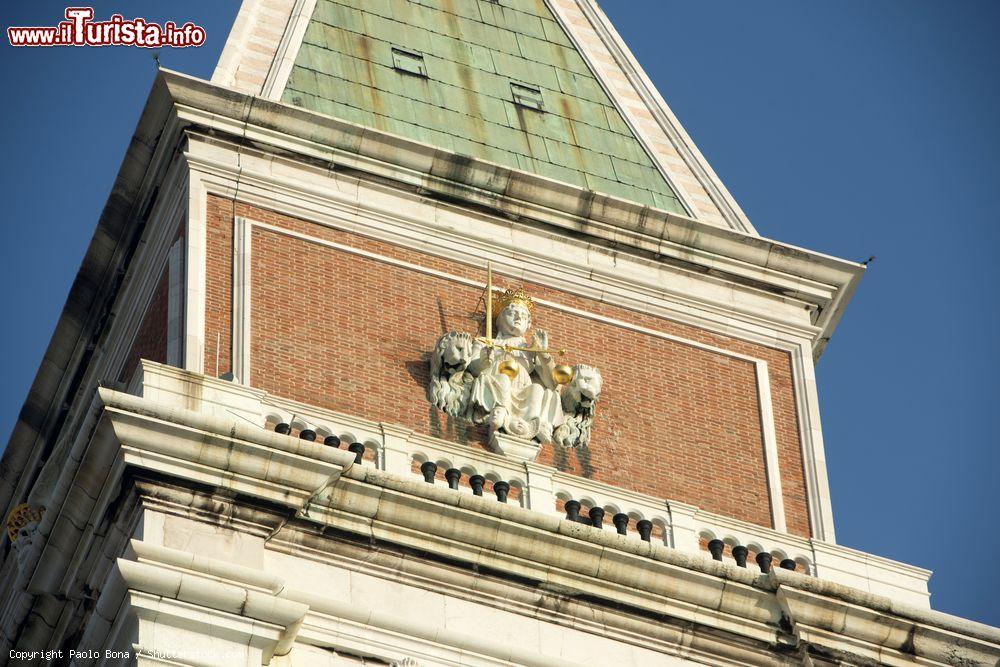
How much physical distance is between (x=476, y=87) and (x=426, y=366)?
244 inches

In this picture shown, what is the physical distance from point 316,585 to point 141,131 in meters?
8.13

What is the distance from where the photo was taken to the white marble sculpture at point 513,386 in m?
29.2

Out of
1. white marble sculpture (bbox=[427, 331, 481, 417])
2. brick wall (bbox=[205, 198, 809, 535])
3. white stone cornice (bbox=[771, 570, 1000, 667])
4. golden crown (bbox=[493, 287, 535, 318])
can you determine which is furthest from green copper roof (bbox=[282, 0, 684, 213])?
white stone cornice (bbox=[771, 570, 1000, 667])

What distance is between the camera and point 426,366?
2950 cm

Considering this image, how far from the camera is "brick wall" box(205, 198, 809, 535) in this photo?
2891 centimetres

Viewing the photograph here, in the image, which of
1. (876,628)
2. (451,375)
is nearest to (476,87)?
(451,375)

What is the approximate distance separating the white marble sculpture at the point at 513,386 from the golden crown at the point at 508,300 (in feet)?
0.48

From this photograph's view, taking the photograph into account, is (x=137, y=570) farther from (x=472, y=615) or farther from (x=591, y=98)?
(x=591, y=98)

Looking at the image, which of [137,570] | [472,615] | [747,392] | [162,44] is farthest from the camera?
[162,44]

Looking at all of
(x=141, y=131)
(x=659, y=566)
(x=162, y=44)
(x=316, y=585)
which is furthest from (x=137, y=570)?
(x=162, y=44)

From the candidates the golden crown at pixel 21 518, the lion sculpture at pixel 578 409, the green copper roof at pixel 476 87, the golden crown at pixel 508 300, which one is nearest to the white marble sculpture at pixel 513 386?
the lion sculpture at pixel 578 409

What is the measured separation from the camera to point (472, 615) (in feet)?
84.3

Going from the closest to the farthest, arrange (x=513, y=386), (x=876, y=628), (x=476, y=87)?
(x=876, y=628) → (x=513, y=386) → (x=476, y=87)

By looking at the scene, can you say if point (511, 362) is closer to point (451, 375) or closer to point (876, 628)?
point (451, 375)
